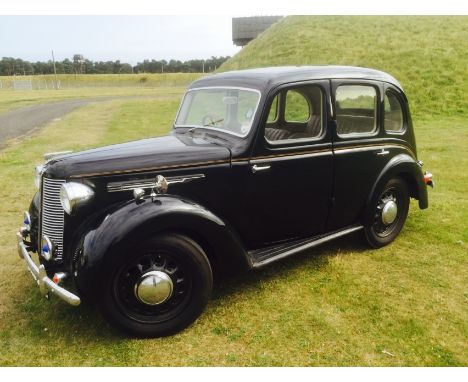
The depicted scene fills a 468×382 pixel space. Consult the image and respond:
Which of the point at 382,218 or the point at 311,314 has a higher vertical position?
the point at 382,218

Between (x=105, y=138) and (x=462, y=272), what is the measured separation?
441 inches

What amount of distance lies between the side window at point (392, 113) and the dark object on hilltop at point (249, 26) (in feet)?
169

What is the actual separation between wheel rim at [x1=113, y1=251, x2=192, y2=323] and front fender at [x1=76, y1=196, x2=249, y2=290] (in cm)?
19

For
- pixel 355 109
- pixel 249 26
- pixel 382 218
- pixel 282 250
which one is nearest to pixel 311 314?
pixel 282 250

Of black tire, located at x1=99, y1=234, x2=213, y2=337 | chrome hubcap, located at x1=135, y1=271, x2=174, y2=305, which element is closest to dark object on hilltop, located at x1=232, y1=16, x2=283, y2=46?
black tire, located at x1=99, y1=234, x2=213, y2=337

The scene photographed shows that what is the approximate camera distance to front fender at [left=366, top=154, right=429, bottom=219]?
4484 mm

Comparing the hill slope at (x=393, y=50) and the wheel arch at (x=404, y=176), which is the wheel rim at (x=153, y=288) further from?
the hill slope at (x=393, y=50)

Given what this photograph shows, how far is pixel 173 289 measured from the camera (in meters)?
3.22

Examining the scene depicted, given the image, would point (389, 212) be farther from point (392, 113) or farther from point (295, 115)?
point (295, 115)

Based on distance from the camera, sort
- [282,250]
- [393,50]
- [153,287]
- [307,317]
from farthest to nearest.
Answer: [393,50] < [282,250] < [307,317] < [153,287]

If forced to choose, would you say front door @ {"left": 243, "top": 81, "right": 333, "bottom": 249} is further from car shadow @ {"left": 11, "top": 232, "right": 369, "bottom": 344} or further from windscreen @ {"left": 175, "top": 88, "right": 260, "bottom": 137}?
car shadow @ {"left": 11, "top": 232, "right": 369, "bottom": 344}

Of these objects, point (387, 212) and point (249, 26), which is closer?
point (387, 212)

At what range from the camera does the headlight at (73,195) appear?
3109 mm

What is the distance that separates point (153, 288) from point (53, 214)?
3.38 feet
